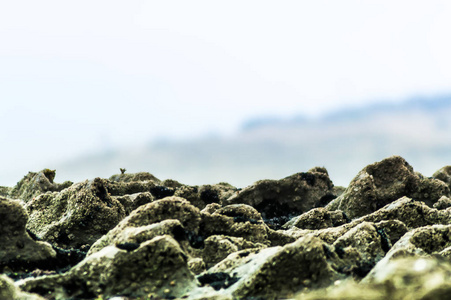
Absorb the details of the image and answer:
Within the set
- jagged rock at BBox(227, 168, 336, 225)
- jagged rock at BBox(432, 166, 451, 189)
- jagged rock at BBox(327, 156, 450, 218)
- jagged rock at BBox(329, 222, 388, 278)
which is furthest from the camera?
jagged rock at BBox(432, 166, 451, 189)

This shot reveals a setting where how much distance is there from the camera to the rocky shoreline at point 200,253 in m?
13.6

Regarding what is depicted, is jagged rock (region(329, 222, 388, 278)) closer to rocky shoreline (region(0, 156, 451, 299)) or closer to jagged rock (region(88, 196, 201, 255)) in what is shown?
rocky shoreline (region(0, 156, 451, 299))

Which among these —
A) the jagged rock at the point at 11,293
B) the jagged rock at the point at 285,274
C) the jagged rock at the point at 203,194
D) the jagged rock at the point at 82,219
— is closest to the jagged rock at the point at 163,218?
the jagged rock at the point at 285,274

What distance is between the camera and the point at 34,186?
50.8 m

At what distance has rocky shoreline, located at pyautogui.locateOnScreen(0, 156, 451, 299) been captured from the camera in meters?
13.6

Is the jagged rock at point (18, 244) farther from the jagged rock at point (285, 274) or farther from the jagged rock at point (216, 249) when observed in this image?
the jagged rock at point (285, 274)

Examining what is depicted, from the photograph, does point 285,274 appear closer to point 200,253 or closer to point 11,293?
point 200,253

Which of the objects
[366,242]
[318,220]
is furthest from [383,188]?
[366,242]

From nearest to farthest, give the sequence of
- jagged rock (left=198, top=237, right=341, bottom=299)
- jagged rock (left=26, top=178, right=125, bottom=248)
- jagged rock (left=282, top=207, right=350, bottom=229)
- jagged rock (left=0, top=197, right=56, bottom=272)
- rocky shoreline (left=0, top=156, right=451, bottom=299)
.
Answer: rocky shoreline (left=0, top=156, right=451, bottom=299), jagged rock (left=198, top=237, right=341, bottom=299), jagged rock (left=0, top=197, right=56, bottom=272), jagged rock (left=26, top=178, right=125, bottom=248), jagged rock (left=282, top=207, right=350, bottom=229)

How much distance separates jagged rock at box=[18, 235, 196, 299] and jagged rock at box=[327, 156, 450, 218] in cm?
2815

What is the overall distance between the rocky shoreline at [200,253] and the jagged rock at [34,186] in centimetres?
1782

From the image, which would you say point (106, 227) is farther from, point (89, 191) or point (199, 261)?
point (199, 261)

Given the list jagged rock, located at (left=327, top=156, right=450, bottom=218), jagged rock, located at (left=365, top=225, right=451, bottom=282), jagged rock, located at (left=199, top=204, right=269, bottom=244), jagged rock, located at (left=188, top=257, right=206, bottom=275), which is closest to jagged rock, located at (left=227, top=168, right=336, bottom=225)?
jagged rock, located at (left=327, top=156, right=450, bottom=218)

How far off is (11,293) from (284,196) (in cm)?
3652
